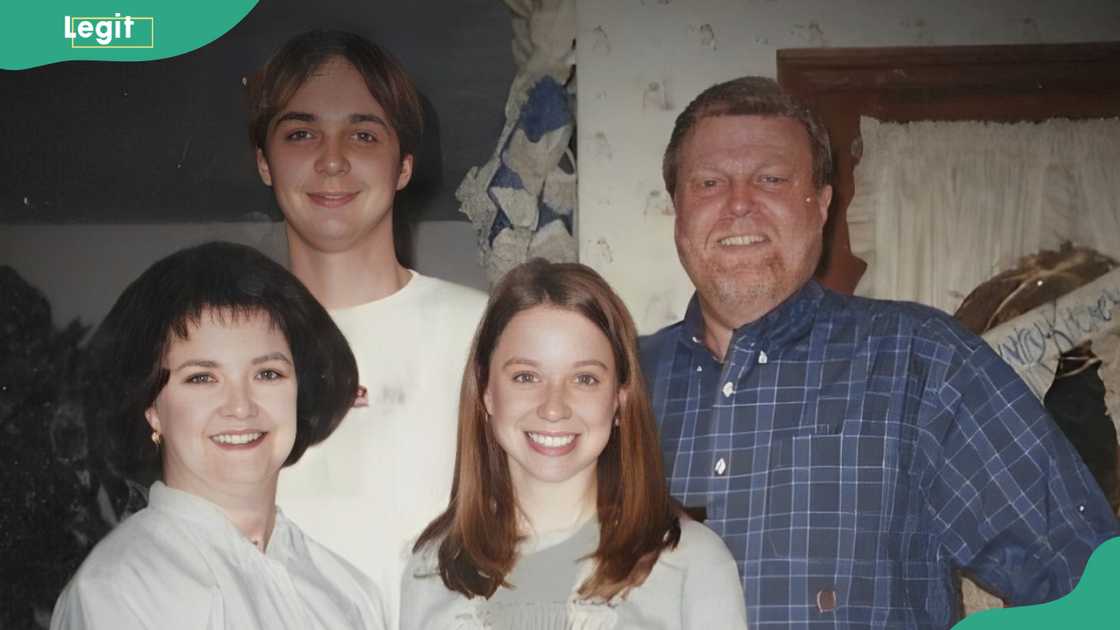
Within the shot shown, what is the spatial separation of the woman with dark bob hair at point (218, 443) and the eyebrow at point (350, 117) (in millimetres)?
236

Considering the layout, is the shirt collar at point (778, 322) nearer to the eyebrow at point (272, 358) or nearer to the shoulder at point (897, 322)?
the shoulder at point (897, 322)

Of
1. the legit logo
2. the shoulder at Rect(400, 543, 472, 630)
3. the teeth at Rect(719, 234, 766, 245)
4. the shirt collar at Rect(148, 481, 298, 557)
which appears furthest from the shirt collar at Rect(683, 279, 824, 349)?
the legit logo

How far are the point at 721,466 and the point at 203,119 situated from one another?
1025mm

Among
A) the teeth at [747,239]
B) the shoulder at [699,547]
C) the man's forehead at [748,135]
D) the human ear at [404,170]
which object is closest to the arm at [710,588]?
the shoulder at [699,547]

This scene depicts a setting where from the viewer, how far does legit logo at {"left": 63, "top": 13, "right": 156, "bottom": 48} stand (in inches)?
81.4

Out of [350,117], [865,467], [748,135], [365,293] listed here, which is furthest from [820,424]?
[350,117]

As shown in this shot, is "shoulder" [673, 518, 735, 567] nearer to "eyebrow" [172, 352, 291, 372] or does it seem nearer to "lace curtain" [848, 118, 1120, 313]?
"lace curtain" [848, 118, 1120, 313]

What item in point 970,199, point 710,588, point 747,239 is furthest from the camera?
point 970,199

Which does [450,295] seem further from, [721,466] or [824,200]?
[824,200]

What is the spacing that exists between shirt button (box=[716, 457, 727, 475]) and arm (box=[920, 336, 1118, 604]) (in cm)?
31

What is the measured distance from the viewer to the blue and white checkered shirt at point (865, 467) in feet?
6.07

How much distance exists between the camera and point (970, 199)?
2021 mm

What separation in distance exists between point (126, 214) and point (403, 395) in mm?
561

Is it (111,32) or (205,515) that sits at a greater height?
(111,32)
